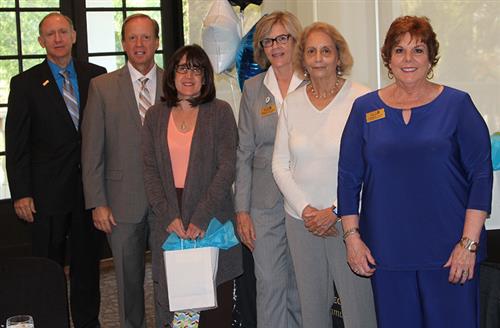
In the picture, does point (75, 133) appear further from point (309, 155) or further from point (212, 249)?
point (309, 155)

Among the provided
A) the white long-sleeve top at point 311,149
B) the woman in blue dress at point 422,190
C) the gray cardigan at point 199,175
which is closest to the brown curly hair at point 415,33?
the woman in blue dress at point 422,190

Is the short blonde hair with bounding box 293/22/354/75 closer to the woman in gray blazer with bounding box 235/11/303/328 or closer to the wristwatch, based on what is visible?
the woman in gray blazer with bounding box 235/11/303/328

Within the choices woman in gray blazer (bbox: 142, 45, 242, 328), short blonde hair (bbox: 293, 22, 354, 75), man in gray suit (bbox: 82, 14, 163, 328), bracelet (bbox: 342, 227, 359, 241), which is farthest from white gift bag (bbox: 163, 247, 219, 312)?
short blonde hair (bbox: 293, 22, 354, 75)

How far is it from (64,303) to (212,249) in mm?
880

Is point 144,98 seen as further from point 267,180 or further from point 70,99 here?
point 267,180

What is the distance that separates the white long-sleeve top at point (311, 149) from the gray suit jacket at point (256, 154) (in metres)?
0.17

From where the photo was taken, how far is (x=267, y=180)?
334cm

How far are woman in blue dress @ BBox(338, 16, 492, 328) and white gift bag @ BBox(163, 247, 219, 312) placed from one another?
2.52ft

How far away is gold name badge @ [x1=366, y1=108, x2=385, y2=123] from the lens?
2.64 m

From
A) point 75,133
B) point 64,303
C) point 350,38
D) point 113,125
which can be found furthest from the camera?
point 350,38

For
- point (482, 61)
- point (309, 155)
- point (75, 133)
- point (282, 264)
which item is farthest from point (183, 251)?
point (482, 61)

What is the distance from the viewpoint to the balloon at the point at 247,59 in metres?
3.87

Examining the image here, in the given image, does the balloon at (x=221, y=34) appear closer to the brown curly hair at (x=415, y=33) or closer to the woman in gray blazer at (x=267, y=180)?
the woman in gray blazer at (x=267, y=180)

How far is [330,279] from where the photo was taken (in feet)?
10.3
